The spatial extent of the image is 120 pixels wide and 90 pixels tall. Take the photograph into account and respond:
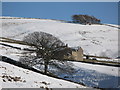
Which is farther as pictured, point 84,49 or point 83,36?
point 83,36

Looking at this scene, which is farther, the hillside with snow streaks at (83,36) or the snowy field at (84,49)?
the hillside with snow streaks at (83,36)

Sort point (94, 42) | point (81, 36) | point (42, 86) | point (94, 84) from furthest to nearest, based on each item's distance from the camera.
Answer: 1. point (81, 36)
2. point (94, 42)
3. point (94, 84)
4. point (42, 86)

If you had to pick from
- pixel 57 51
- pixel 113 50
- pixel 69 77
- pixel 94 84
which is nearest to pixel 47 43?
pixel 57 51

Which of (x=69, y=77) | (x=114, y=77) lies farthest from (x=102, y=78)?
(x=69, y=77)

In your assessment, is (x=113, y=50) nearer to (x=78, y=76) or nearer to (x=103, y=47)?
(x=103, y=47)

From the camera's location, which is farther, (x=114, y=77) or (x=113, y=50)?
(x=113, y=50)

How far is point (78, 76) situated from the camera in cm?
2861

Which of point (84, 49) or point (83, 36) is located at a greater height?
point (83, 36)

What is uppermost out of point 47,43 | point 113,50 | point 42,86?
point 47,43

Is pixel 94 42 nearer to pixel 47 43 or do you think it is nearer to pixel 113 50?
pixel 113 50

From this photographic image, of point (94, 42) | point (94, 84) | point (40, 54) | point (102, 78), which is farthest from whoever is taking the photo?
point (94, 42)

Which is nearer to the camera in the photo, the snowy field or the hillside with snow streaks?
the snowy field

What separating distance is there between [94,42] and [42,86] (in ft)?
201

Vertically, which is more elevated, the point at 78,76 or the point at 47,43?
the point at 47,43
